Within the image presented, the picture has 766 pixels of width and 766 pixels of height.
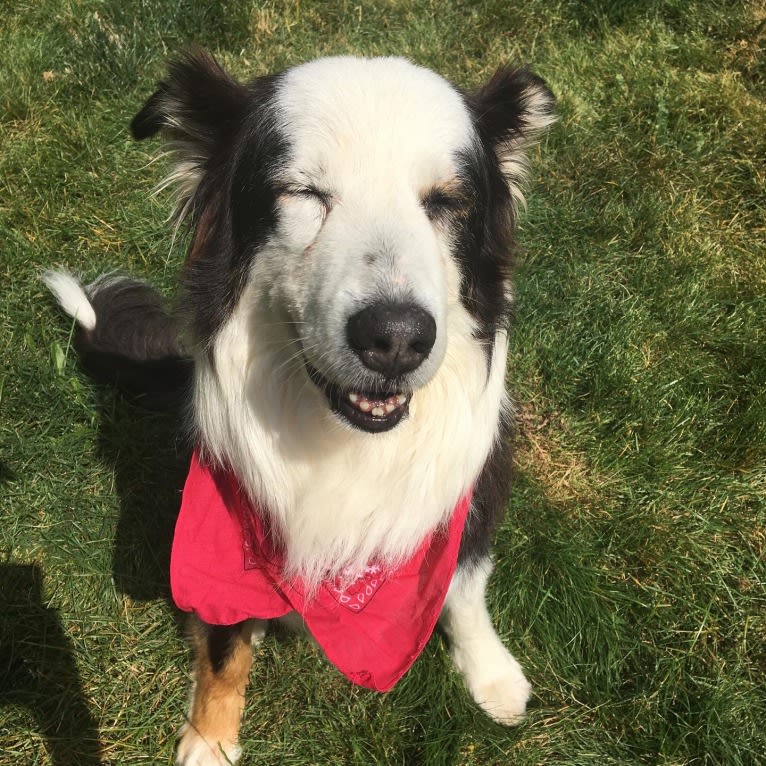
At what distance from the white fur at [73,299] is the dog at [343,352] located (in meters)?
1.14

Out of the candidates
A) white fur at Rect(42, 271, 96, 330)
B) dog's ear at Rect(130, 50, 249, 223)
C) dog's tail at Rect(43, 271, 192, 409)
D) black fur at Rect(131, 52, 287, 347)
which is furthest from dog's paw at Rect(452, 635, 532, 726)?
white fur at Rect(42, 271, 96, 330)

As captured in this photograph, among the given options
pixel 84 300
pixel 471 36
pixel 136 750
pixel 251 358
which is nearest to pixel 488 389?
pixel 251 358

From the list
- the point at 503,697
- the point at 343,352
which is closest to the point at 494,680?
the point at 503,697

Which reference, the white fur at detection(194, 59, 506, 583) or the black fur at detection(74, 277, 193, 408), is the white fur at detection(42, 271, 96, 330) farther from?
the white fur at detection(194, 59, 506, 583)

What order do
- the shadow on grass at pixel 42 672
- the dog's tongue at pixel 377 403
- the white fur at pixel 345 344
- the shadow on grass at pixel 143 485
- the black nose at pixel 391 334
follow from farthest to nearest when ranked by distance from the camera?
the shadow on grass at pixel 143 485 → the shadow on grass at pixel 42 672 → the dog's tongue at pixel 377 403 → the white fur at pixel 345 344 → the black nose at pixel 391 334

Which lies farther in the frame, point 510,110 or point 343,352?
point 510,110

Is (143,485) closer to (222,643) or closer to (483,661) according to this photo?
(222,643)

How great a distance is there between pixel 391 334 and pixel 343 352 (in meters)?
0.14

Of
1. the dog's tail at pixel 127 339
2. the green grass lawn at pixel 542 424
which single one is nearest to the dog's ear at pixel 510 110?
the green grass lawn at pixel 542 424

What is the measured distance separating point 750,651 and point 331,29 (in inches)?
168

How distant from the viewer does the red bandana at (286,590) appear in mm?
2158

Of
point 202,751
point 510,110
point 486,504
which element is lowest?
point 202,751

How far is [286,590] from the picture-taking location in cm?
217

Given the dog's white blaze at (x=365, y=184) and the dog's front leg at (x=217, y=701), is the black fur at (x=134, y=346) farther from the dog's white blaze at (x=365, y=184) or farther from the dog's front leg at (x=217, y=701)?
the dog's white blaze at (x=365, y=184)
